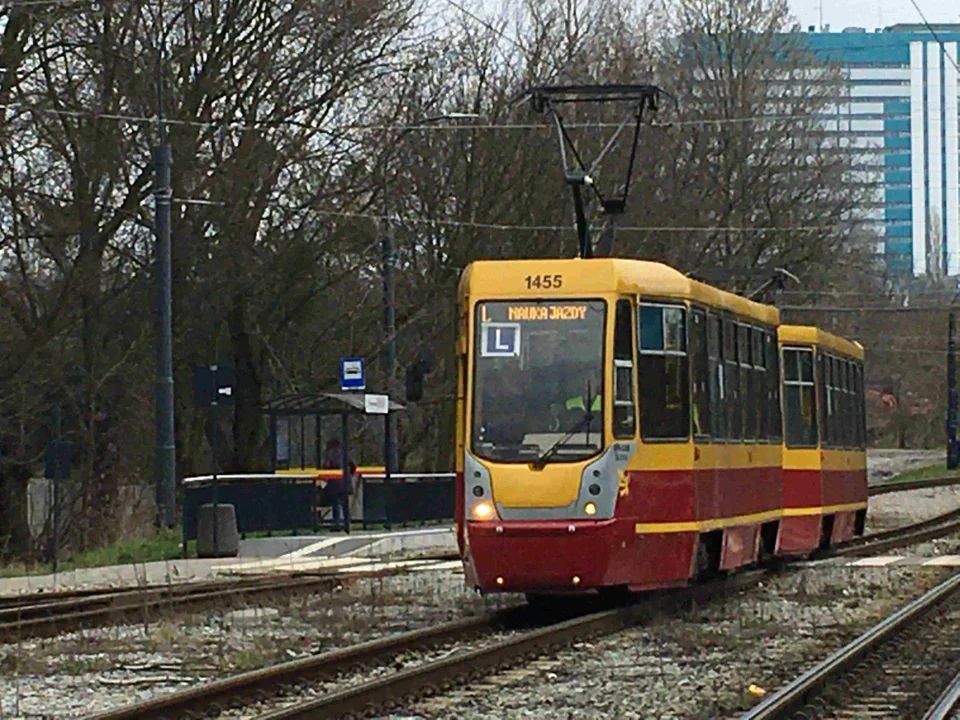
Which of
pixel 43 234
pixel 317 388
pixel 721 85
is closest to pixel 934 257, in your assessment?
pixel 721 85

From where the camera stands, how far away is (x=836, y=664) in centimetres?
1356

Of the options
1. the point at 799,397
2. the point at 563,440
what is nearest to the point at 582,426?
the point at 563,440

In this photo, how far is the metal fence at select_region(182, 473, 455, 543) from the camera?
31375mm

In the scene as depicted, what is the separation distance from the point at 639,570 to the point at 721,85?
38372 millimetres

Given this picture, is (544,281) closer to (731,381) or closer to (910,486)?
(731,381)

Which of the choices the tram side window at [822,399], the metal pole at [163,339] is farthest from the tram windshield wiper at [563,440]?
the metal pole at [163,339]

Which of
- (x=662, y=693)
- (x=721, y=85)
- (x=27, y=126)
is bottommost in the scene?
(x=662, y=693)

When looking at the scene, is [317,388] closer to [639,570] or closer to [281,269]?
[281,269]

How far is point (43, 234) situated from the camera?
3456 cm

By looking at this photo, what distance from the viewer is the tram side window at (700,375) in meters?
18.7

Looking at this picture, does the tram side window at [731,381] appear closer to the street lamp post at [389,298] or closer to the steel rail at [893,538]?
the steel rail at [893,538]

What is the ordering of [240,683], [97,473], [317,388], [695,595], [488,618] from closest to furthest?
[240,683]
[488,618]
[695,595]
[97,473]
[317,388]

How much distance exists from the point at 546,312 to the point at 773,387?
5.66m

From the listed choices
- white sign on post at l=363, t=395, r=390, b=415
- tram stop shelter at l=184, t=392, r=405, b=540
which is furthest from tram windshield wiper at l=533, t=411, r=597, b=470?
white sign on post at l=363, t=395, r=390, b=415
